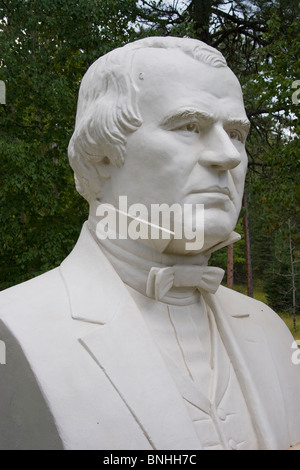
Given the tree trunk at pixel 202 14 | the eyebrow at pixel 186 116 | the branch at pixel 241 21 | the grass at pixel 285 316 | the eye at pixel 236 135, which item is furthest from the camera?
the grass at pixel 285 316

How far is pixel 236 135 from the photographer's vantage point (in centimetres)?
281

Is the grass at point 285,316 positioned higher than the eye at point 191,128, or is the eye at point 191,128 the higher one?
the eye at point 191,128

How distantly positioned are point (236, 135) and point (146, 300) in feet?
2.74

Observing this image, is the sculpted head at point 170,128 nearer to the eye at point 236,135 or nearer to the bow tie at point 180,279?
the eye at point 236,135

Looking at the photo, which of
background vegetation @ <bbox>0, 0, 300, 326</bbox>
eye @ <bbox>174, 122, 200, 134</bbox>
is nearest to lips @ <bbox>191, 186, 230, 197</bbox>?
eye @ <bbox>174, 122, 200, 134</bbox>

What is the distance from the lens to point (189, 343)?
2.74m

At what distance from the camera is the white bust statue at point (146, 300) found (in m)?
2.36

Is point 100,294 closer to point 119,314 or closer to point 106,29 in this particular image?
point 119,314

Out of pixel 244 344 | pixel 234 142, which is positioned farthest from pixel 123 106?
pixel 244 344

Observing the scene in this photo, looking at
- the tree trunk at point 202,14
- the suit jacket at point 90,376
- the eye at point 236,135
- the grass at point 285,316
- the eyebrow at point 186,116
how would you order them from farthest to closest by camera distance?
1. the grass at point 285,316
2. the tree trunk at point 202,14
3. the eye at point 236,135
4. the eyebrow at point 186,116
5. the suit jacket at point 90,376

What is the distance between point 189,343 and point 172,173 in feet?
2.45

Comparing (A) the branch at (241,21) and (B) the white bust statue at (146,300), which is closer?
(B) the white bust statue at (146,300)

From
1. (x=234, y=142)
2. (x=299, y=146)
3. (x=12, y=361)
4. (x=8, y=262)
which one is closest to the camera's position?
(x=12, y=361)

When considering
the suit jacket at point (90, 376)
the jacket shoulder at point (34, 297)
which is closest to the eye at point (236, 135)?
the suit jacket at point (90, 376)
